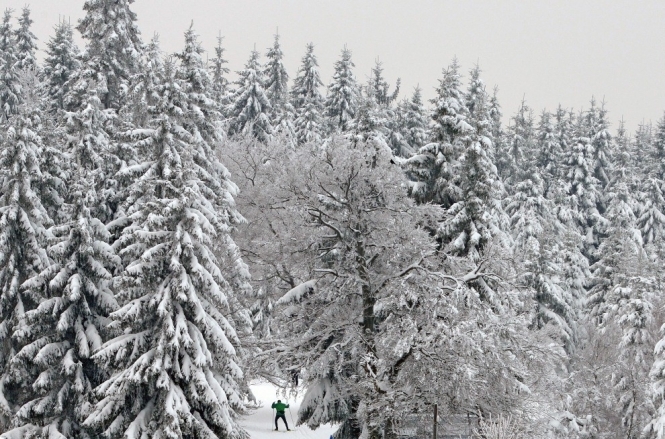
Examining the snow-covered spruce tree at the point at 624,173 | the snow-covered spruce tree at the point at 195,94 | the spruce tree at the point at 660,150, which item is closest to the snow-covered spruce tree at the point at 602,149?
the snow-covered spruce tree at the point at 624,173

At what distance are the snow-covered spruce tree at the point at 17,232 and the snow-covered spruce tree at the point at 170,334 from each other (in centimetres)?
535

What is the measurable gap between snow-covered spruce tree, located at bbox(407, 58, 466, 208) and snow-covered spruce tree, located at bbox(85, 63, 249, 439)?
1075cm

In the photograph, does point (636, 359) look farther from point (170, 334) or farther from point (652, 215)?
point (652, 215)

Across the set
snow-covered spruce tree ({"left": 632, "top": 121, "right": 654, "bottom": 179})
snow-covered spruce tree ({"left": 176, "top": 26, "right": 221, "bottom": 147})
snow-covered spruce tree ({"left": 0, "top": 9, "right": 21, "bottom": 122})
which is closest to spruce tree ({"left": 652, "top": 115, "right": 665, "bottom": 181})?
snow-covered spruce tree ({"left": 632, "top": 121, "right": 654, "bottom": 179})

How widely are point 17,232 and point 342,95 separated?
32.6 meters

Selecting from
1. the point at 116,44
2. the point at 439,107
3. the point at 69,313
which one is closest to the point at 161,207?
the point at 69,313

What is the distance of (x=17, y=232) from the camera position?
24922mm

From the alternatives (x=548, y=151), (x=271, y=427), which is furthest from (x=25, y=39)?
(x=548, y=151)

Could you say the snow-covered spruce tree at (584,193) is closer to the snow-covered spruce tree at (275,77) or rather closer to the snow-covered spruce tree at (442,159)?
the snow-covered spruce tree at (275,77)

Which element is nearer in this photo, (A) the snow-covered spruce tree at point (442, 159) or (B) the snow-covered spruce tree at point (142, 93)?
(B) the snow-covered spruce tree at point (142, 93)

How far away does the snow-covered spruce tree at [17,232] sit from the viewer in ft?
79.6

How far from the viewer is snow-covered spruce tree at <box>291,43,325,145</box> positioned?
53625 millimetres

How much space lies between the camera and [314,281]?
980 inches

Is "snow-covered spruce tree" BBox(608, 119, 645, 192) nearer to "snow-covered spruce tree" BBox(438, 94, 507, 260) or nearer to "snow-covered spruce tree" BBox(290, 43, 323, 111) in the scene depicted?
"snow-covered spruce tree" BBox(290, 43, 323, 111)
